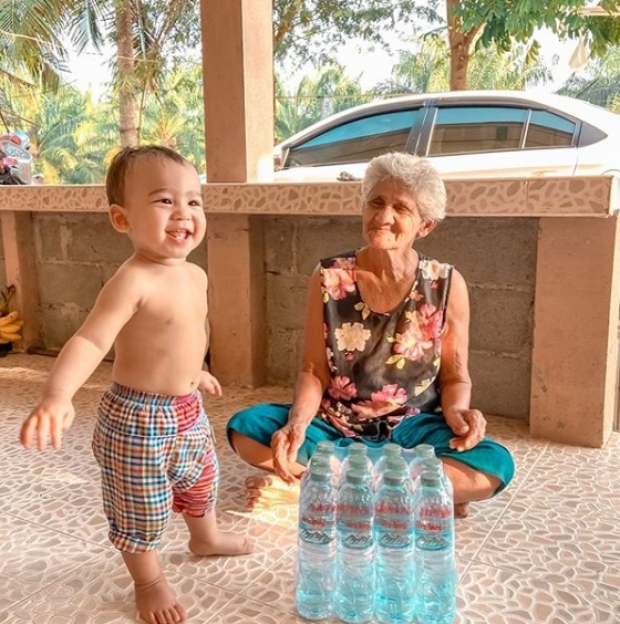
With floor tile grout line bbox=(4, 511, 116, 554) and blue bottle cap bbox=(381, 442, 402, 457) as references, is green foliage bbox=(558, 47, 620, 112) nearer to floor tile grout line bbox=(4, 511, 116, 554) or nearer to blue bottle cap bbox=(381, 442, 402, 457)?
blue bottle cap bbox=(381, 442, 402, 457)

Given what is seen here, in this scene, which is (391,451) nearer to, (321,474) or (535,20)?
(321,474)

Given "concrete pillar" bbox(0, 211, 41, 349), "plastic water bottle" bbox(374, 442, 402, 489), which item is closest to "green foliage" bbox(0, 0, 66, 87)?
"concrete pillar" bbox(0, 211, 41, 349)

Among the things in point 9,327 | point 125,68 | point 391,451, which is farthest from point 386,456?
point 125,68

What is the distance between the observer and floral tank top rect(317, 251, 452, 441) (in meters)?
1.73

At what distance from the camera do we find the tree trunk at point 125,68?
29.4 ft

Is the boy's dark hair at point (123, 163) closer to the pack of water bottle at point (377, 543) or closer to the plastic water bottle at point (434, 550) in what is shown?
the pack of water bottle at point (377, 543)

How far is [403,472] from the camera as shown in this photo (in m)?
1.25

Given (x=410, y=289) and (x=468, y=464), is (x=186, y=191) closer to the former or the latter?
(x=410, y=289)

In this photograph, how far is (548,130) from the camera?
3924mm

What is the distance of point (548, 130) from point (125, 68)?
7.29 metres

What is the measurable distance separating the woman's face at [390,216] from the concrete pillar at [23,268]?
106 inches

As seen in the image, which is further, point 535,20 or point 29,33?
point 29,33

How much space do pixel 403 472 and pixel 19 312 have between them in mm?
3106

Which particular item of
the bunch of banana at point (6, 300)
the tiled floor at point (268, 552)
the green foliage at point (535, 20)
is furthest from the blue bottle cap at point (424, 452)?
the green foliage at point (535, 20)
